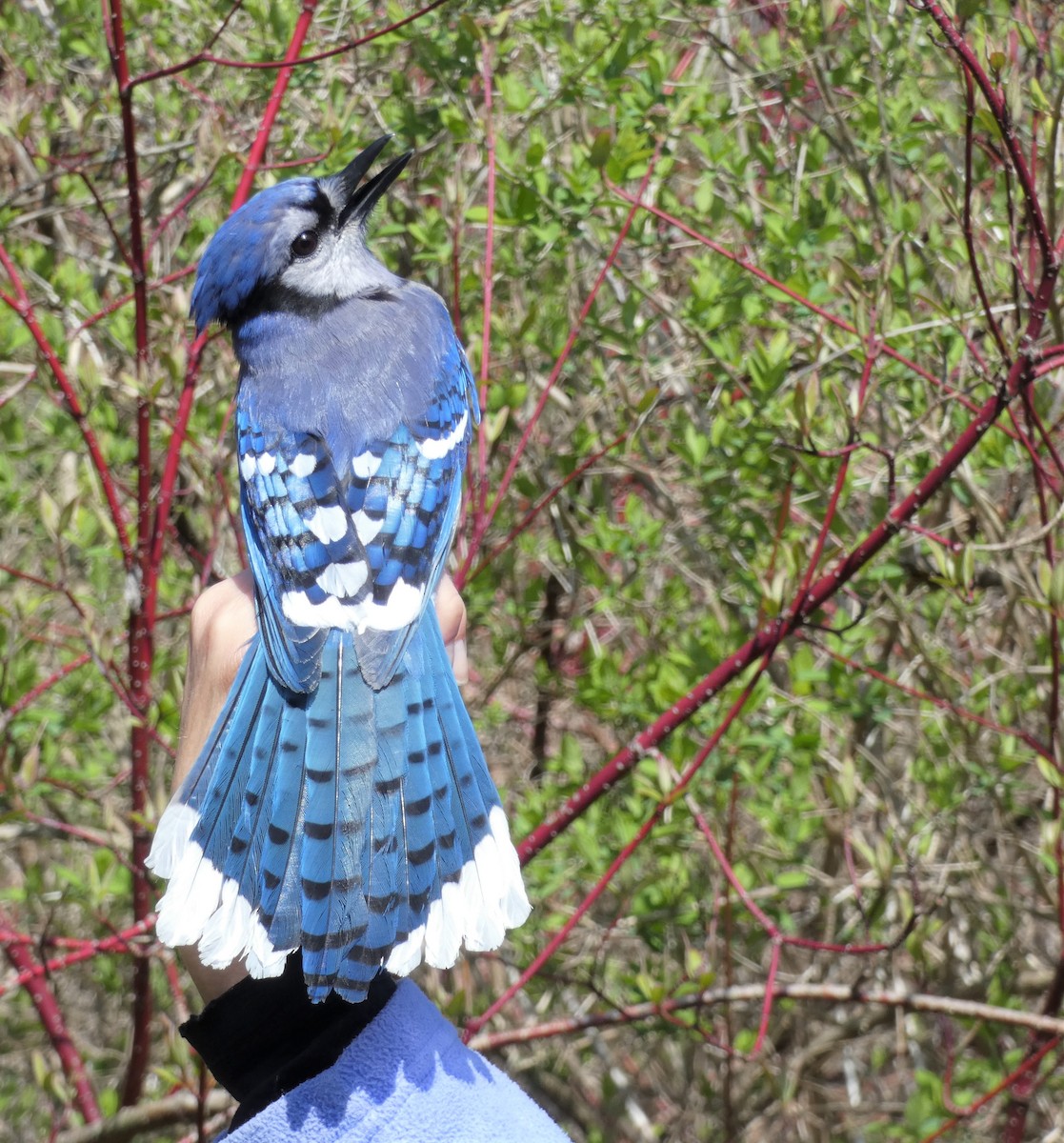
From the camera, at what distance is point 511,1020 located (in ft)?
12.5

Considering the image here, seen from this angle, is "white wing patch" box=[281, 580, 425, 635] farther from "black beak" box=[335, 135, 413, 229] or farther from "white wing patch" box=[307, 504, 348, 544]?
"black beak" box=[335, 135, 413, 229]

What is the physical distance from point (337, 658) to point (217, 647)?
335 mm

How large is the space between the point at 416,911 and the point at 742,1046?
1740 mm

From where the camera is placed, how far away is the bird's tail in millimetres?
1551

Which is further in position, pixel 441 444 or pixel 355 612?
pixel 441 444

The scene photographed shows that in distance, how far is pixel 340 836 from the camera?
1.62 m

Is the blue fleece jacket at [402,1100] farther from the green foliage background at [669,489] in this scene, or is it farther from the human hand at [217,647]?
the green foliage background at [669,489]

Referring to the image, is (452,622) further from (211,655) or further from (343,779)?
(343,779)

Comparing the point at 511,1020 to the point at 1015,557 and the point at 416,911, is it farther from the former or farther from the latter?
the point at 416,911

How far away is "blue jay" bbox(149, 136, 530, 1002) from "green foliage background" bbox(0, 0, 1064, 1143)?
0.60 feet

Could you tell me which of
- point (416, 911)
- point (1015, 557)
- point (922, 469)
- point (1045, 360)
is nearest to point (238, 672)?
point (416, 911)

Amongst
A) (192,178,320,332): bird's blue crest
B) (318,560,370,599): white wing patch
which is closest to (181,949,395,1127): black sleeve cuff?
(318,560,370,599): white wing patch

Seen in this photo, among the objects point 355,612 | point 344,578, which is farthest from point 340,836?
point 344,578

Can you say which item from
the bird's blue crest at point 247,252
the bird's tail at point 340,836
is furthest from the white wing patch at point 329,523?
the bird's blue crest at point 247,252
